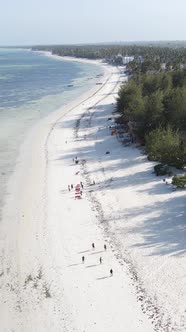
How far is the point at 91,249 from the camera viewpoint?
101ft

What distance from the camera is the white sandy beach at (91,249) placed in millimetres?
24016

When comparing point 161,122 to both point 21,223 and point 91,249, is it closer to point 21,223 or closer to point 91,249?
point 21,223

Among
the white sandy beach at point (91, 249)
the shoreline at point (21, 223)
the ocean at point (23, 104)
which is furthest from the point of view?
the ocean at point (23, 104)

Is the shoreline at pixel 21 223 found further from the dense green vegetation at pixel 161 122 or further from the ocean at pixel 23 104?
the dense green vegetation at pixel 161 122

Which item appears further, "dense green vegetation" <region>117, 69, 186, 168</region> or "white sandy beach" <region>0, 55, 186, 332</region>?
"dense green vegetation" <region>117, 69, 186, 168</region>

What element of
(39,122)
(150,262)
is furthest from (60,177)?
(39,122)

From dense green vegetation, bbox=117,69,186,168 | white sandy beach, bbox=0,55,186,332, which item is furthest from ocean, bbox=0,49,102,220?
dense green vegetation, bbox=117,69,186,168

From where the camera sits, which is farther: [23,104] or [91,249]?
[23,104]

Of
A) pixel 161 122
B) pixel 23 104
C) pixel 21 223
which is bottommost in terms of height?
pixel 21 223

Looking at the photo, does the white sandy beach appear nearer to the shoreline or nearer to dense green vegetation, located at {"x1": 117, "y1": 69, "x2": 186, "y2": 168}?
the shoreline

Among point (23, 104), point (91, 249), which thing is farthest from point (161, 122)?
point (23, 104)

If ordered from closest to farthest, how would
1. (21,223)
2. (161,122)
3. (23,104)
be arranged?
(21,223) < (161,122) < (23,104)

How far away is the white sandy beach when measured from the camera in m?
24.0

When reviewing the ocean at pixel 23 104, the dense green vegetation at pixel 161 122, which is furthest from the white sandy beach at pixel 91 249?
the ocean at pixel 23 104
